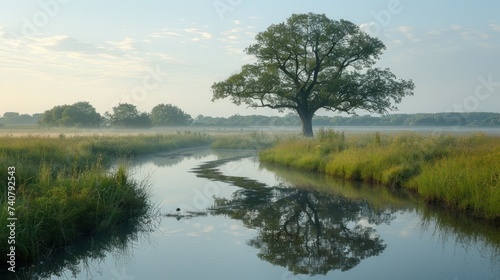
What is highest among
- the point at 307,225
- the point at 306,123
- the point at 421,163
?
the point at 306,123

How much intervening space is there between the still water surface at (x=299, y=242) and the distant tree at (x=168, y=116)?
87859 mm

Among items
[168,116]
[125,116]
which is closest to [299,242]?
[125,116]

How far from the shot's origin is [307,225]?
9.70 metres

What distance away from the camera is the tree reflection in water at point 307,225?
290 inches

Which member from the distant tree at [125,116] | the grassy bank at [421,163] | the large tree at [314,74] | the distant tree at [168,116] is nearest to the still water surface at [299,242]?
the grassy bank at [421,163]

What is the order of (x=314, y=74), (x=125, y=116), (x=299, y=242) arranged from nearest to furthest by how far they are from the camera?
(x=299, y=242) < (x=314, y=74) < (x=125, y=116)

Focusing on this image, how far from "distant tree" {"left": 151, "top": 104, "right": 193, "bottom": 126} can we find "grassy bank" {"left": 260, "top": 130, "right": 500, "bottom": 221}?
248ft

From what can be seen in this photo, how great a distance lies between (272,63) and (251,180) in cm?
1577

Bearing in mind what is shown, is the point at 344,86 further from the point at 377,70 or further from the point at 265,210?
the point at 265,210

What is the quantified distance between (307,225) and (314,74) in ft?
77.1

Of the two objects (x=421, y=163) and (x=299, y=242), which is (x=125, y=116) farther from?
A: (x=299, y=242)

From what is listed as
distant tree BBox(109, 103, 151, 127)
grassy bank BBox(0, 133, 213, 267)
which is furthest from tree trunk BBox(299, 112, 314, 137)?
distant tree BBox(109, 103, 151, 127)

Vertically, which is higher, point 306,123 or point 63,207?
point 306,123

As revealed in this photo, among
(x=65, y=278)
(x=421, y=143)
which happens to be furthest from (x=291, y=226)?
(x=421, y=143)
